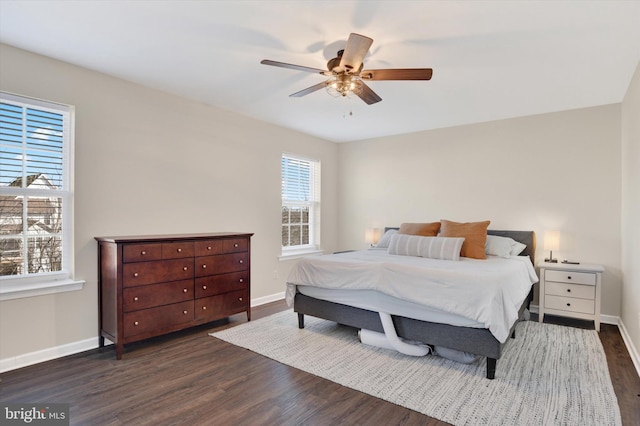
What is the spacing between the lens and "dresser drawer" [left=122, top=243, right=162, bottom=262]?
2887 millimetres

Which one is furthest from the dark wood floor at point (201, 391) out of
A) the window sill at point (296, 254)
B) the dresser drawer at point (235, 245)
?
the window sill at point (296, 254)

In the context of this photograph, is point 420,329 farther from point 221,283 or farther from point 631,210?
point 631,210

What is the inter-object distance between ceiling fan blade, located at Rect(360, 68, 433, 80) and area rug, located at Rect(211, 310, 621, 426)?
220 cm

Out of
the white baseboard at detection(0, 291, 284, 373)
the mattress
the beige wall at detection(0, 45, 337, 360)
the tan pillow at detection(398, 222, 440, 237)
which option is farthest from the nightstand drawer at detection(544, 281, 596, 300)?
the white baseboard at detection(0, 291, 284, 373)

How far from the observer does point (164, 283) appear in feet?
10.3

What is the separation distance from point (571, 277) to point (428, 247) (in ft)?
5.14

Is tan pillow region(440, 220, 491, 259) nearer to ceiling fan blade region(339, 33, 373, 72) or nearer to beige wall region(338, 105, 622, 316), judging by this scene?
beige wall region(338, 105, 622, 316)

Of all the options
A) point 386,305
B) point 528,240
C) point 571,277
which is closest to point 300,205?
point 386,305

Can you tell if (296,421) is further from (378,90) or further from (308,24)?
(378,90)

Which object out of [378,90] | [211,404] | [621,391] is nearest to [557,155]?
[378,90]

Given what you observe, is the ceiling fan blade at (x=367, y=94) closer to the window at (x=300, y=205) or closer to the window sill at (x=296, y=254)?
the window at (x=300, y=205)

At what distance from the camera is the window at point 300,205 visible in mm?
5211

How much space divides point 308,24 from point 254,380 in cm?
255

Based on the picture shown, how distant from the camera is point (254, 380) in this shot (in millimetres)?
2500
